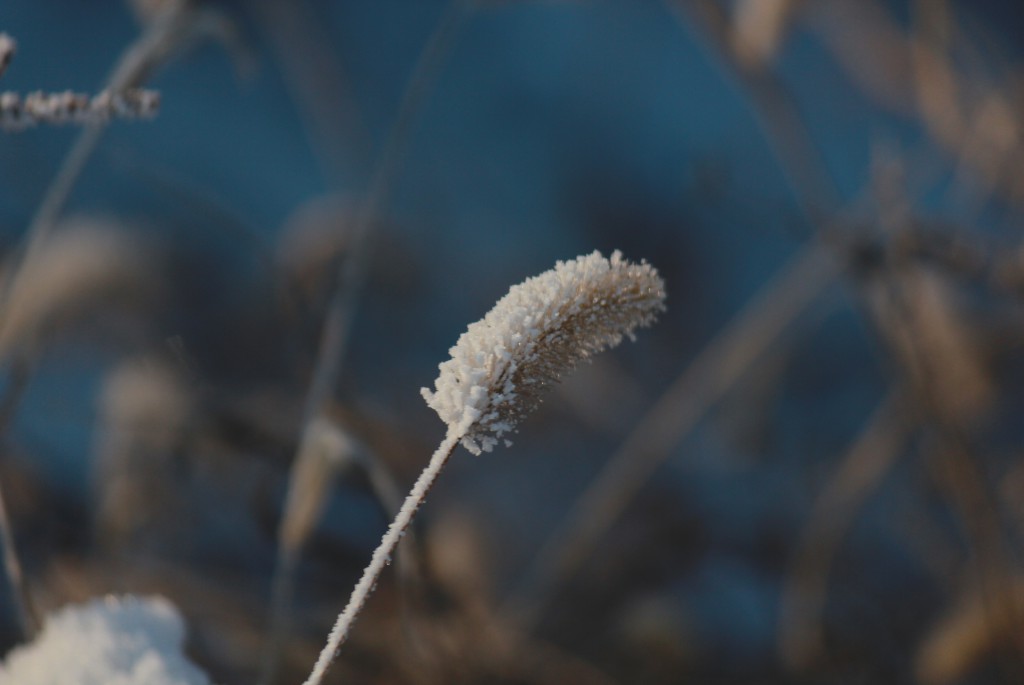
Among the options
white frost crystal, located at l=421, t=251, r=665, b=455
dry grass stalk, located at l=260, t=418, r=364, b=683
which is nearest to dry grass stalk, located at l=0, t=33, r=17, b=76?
white frost crystal, located at l=421, t=251, r=665, b=455

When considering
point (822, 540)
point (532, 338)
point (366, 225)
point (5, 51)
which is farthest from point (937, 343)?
point (5, 51)

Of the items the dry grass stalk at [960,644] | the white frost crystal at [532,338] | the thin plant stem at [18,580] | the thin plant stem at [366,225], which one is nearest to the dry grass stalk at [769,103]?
the thin plant stem at [366,225]

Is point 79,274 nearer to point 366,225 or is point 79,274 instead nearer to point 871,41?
point 366,225

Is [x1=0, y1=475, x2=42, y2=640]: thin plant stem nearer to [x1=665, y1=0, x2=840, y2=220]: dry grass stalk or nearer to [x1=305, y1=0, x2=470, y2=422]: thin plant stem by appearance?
[x1=305, y1=0, x2=470, y2=422]: thin plant stem

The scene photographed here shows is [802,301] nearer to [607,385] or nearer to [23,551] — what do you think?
[607,385]

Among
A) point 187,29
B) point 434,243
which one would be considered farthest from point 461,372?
point 434,243

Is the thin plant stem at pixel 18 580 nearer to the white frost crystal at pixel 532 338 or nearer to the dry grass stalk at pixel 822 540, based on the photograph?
the white frost crystal at pixel 532 338
